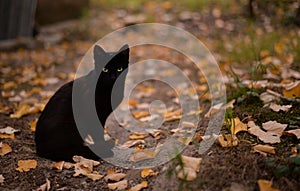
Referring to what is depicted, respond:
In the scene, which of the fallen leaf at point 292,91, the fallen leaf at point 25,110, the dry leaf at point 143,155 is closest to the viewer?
the dry leaf at point 143,155

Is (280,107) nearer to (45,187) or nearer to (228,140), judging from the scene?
(228,140)

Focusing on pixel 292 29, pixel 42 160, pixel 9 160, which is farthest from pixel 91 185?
pixel 292 29

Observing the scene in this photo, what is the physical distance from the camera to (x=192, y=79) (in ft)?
16.8

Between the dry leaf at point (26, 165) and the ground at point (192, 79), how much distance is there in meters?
0.04

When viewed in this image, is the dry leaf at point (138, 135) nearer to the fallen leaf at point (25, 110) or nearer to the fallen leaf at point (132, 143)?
the fallen leaf at point (132, 143)

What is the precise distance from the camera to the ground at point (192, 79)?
2.37 m

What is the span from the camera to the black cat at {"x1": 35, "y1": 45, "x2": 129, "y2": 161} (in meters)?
3.06

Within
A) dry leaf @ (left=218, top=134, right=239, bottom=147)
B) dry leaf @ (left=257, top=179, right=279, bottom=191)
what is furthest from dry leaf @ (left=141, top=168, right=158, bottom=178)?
dry leaf @ (left=257, top=179, right=279, bottom=191)

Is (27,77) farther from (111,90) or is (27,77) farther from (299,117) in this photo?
(299,117)

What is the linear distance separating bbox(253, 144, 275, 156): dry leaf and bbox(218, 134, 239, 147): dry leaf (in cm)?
15

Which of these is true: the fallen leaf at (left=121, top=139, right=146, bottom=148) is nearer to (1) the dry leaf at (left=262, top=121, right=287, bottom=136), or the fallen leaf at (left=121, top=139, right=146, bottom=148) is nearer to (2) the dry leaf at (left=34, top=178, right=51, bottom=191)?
(2) the dry leaf at (left=34, top=178, right=51, bottom=191)

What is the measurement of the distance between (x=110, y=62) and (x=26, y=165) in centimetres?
109

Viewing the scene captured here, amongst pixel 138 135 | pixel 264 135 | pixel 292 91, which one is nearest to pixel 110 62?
pixel 138 135

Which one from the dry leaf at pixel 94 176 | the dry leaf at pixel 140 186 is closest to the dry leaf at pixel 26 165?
the dry leaf at pixel 94 176
